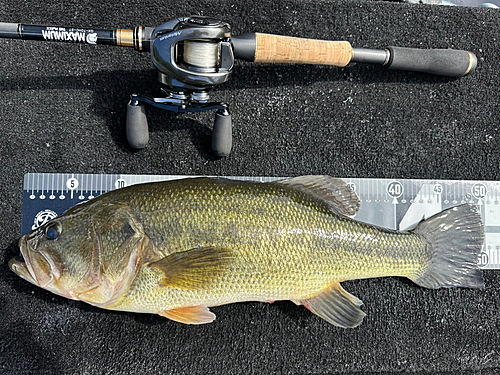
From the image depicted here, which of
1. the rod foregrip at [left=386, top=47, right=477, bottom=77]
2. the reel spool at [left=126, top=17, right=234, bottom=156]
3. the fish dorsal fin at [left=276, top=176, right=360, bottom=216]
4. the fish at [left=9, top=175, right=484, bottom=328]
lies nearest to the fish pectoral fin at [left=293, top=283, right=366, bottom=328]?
the fish at [left=9, top=175, right=484, bottom=328]

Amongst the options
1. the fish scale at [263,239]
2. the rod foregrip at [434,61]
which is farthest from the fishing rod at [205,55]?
the fish scale at [263,239]

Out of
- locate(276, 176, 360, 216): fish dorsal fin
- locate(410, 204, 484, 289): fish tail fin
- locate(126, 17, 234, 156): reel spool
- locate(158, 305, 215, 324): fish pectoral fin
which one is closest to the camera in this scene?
locate(126, 17, 234, 156): reel spool

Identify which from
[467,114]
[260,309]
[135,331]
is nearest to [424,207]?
[467,114]

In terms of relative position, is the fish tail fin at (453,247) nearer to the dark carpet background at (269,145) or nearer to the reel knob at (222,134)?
the dark carpet background at (269,145)

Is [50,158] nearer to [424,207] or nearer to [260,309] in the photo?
[260,309]

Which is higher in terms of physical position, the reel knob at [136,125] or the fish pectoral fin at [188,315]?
the reel knob at [136,125]

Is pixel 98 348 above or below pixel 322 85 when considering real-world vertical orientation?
below

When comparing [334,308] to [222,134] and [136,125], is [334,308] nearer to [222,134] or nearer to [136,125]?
[222,134]

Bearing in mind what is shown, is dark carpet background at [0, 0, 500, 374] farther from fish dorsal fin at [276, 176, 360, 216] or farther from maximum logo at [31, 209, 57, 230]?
fish dorsal fin at [276, 176, 360, 216]
